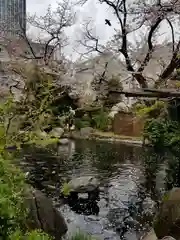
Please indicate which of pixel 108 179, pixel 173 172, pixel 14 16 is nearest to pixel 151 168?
pixel 173 172

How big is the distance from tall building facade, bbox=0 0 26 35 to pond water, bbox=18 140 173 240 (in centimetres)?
688

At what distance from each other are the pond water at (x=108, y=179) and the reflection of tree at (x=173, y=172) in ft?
0.48

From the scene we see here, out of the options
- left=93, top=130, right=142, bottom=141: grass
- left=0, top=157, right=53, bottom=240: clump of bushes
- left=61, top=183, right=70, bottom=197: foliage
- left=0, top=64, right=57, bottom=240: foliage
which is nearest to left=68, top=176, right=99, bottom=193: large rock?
left=61, top=183, right=70, bottom=197: foliage

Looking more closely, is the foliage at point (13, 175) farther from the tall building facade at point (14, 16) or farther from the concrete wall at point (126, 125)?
the tall building facade at point (14, 16)

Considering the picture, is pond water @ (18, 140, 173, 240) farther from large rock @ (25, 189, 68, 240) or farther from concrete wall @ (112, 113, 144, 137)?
concrete wall @ (112, 113, 144, 137)

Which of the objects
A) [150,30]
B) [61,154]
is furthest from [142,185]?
[150,30]

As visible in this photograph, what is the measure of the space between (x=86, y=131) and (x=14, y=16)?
21.6ft

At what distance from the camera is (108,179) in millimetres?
8469

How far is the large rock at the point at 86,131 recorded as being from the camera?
53.0 ft

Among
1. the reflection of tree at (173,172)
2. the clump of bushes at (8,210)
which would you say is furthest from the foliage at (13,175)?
the reflection of tree at (173,172)

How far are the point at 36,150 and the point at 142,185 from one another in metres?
5.29

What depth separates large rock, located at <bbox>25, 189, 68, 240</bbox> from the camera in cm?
450

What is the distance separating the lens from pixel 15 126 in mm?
4406

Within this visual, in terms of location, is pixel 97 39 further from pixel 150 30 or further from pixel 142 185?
pixel 142 185
